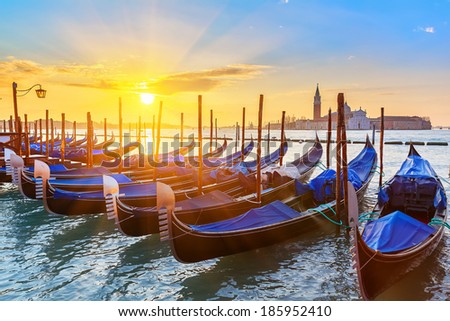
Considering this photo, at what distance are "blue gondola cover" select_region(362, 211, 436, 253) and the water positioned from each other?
0.61 meters

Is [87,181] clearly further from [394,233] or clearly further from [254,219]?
[394,233]

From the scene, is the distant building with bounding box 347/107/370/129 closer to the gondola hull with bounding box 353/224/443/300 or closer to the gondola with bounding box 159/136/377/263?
the gondola with bounding box 159/136/377/263

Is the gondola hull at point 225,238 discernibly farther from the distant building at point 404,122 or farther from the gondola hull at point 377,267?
the distant building at point 404,122

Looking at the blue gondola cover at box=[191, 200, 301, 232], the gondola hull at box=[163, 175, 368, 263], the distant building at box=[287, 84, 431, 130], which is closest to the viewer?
the gondola hull at box=[163, 175, 368, 263]

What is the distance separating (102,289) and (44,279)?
36.5 inches

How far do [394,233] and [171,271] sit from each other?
10.4ft

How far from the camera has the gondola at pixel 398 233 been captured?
4.02m

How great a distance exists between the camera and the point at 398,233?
16.2ft

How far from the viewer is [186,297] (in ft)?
15.4

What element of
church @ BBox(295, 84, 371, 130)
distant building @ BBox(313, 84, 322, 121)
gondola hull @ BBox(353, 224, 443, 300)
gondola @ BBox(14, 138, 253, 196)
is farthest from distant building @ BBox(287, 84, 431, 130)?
gondola hull @ BBox(353, 224, 443, 300)

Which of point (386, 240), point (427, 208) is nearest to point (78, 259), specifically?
point (386, 240)

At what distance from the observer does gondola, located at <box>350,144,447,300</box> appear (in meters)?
4.02

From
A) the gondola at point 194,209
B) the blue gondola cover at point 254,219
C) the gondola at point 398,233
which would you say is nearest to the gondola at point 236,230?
the blue gondola cover at point 254,219

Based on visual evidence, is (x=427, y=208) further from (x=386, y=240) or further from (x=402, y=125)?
(x=402, y=125)
